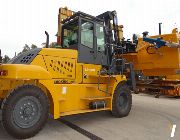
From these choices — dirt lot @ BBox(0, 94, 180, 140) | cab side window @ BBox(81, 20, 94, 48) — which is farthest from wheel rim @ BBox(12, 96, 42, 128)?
cab side window @ BBox(81, 20, 94, 48)

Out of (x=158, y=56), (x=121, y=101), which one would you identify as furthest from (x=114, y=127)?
(x=158, y=56)

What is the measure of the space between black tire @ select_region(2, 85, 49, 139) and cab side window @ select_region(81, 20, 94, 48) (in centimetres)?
218

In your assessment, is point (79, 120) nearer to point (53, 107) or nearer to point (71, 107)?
point (71, 107)

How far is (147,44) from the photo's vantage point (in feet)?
35.1

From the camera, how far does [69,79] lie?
7.20 metres

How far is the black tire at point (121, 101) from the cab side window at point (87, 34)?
1.55 metres

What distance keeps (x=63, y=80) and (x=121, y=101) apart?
221 cm

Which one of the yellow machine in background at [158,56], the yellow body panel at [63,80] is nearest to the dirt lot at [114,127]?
the yellow body panel at [63,80]

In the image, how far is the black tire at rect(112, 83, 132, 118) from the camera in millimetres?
7961

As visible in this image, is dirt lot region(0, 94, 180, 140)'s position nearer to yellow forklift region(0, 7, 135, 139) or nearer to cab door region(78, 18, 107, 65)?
yellow forklift region(0, 7, 135, 139)

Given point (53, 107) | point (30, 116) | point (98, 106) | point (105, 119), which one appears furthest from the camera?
point (105, 119)

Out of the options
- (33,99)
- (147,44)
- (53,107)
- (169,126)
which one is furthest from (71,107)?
(147,44)

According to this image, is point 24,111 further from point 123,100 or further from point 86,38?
point 123,100

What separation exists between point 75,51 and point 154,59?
15.2 feet
